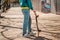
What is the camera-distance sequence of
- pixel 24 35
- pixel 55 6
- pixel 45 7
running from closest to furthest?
pixel 24 35
pixel 55 6
pixel 45 7

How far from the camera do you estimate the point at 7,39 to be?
6.71 metres

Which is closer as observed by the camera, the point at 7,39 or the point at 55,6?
the point at 7,39

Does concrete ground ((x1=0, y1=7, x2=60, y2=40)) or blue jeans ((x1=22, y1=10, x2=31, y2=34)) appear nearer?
blue jeans ((x1=22, y1=10, x2=31, y2=34))

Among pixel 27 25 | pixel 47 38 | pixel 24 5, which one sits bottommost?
pixel 47 38

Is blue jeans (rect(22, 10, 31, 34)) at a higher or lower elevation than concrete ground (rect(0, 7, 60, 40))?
higher

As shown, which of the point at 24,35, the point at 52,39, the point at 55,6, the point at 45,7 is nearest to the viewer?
the point at 52,39

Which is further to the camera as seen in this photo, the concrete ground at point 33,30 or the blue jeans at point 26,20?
the concrete ground at point 33,30

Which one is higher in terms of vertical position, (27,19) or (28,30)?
(27,19)

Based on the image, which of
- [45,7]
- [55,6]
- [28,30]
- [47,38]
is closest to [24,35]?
[28,30]

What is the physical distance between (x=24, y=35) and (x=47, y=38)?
35.4 inches

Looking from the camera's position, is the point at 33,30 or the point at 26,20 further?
the point at 33,30

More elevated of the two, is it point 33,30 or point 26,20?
point 26,20

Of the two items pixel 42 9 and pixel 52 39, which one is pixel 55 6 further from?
pixel 52 39

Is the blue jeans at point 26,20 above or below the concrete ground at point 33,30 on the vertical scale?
above
